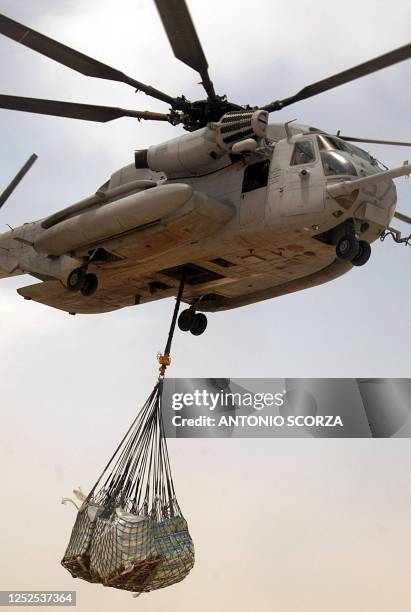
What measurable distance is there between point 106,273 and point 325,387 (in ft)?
15.6

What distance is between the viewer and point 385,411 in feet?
58.4

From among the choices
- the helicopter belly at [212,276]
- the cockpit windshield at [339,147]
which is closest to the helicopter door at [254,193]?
the helicopter belly at [212,276]

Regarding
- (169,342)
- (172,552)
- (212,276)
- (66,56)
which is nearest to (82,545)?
(172,552)

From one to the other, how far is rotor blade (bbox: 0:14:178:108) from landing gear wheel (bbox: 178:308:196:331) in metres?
4.55

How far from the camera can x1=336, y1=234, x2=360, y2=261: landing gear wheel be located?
14047mm

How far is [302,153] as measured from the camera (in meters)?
14.4

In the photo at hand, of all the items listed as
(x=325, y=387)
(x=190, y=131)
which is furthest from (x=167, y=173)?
(x=325, y=387)

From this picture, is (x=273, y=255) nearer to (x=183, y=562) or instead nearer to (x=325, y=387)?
(x=325, y=387)

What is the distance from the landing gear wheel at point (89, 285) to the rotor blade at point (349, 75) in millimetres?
4613

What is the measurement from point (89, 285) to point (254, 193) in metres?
3.82

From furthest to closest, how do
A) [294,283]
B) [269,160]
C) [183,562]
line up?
[294,283] < [269,160] < [183,562]

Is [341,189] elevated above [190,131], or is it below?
below

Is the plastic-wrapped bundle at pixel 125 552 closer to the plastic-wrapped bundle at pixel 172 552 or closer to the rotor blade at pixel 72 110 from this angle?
the plastic-wrapped bundle at pixel 172 552

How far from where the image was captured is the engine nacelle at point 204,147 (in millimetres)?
14008
